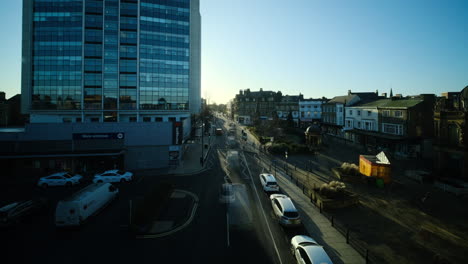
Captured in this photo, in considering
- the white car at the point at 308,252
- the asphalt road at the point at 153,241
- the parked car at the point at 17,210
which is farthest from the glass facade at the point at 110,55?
the white car at the point at 308,252

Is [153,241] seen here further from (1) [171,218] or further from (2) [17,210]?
(2) [17,210]

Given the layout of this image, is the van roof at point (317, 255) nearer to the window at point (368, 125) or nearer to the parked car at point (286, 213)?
the parked car at point (286, 213)

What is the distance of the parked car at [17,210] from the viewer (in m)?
14.5

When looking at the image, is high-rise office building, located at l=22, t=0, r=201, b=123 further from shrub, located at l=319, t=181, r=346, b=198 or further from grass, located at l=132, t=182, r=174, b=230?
shrub, located at l=319, t=181, r=346, b=198

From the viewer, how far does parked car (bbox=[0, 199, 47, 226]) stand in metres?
14.5

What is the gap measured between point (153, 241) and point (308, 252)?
872 centimetres

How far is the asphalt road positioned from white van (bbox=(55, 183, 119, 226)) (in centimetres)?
64

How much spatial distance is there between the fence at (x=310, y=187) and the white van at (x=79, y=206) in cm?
1640

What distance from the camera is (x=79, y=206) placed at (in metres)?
14.3

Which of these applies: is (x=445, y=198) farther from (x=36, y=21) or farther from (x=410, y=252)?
(x=36, y=21)

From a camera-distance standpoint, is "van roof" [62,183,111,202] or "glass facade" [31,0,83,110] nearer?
"van roof" [62,183,111,202]

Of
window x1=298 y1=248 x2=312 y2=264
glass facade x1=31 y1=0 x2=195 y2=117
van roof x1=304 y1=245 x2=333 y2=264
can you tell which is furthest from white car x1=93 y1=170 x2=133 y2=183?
glass facade x1=31 y1=0 x2=195 y2=117

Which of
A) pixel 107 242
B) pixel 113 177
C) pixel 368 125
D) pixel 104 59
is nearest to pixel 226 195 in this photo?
pixel 107 242

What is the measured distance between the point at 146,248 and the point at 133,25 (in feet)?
185
